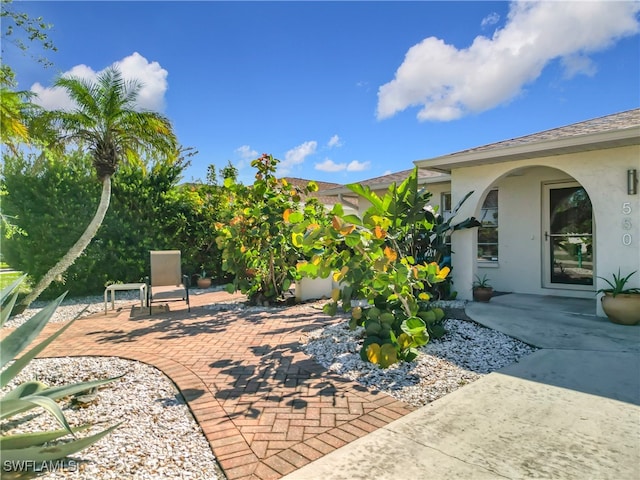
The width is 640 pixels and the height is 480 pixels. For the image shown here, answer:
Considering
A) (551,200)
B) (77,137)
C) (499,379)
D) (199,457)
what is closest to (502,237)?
(551,200)

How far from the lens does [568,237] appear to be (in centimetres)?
870

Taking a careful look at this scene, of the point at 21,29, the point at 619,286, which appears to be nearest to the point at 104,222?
the point at 21,29

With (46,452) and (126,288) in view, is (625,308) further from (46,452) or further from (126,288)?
(126,288)

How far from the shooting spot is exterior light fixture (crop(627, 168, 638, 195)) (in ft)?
20.9

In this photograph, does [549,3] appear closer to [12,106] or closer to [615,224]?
[615,224]

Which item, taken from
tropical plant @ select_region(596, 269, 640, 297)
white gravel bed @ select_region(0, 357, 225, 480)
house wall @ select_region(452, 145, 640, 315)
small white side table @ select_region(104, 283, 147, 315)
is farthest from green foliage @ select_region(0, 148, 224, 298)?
tropical plant @ select_region(596, 269, 640, 297)

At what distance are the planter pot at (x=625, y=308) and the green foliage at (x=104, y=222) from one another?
412 inches

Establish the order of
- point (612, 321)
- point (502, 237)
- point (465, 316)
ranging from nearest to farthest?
1. point (612, 321)
2. point (465, 316)
3. point (502, 237)

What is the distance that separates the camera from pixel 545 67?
9.63 metres

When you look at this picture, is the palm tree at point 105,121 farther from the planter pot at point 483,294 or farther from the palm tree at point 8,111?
the planter pot at point 483,294

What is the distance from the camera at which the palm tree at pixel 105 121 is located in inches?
322

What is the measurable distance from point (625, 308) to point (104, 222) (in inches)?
490

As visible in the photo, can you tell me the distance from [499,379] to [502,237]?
6478 mm

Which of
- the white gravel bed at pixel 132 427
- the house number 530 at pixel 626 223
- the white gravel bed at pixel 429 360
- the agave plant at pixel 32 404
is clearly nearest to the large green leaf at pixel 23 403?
the agave plant at pixel 32 404
